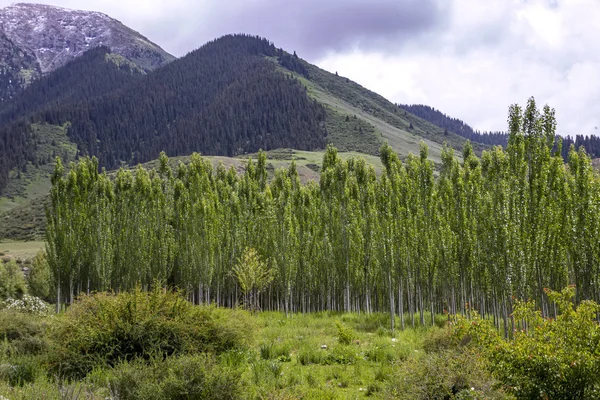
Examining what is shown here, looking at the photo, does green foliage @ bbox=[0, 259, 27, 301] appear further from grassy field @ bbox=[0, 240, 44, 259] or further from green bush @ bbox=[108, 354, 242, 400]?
green bush @ bbox=[108, 354, 242, 400]

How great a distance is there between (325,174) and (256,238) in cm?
959

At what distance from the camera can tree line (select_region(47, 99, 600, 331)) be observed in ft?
56.2

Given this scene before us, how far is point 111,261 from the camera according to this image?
38.2m

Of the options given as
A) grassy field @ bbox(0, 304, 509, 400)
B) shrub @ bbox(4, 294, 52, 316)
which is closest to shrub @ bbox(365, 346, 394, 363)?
grassy field @ bbox(0, 304, 509, 400)

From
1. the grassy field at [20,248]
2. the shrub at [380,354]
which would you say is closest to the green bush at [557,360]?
the shrub at [380,354]

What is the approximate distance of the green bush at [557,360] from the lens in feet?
23.4

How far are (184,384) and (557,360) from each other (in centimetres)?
706

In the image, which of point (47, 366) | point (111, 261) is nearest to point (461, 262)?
point (47, 366)

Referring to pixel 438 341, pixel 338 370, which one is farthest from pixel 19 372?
pixel 438 341

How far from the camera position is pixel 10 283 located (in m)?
45.0

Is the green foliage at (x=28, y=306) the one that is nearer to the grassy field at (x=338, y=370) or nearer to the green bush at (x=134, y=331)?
the grassy field at (x=338, y=370)

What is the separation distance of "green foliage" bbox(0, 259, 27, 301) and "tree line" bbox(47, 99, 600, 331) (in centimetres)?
979

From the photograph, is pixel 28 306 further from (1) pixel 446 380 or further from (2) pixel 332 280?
(1) pixel 446 380

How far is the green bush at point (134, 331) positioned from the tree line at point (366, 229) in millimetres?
8491
